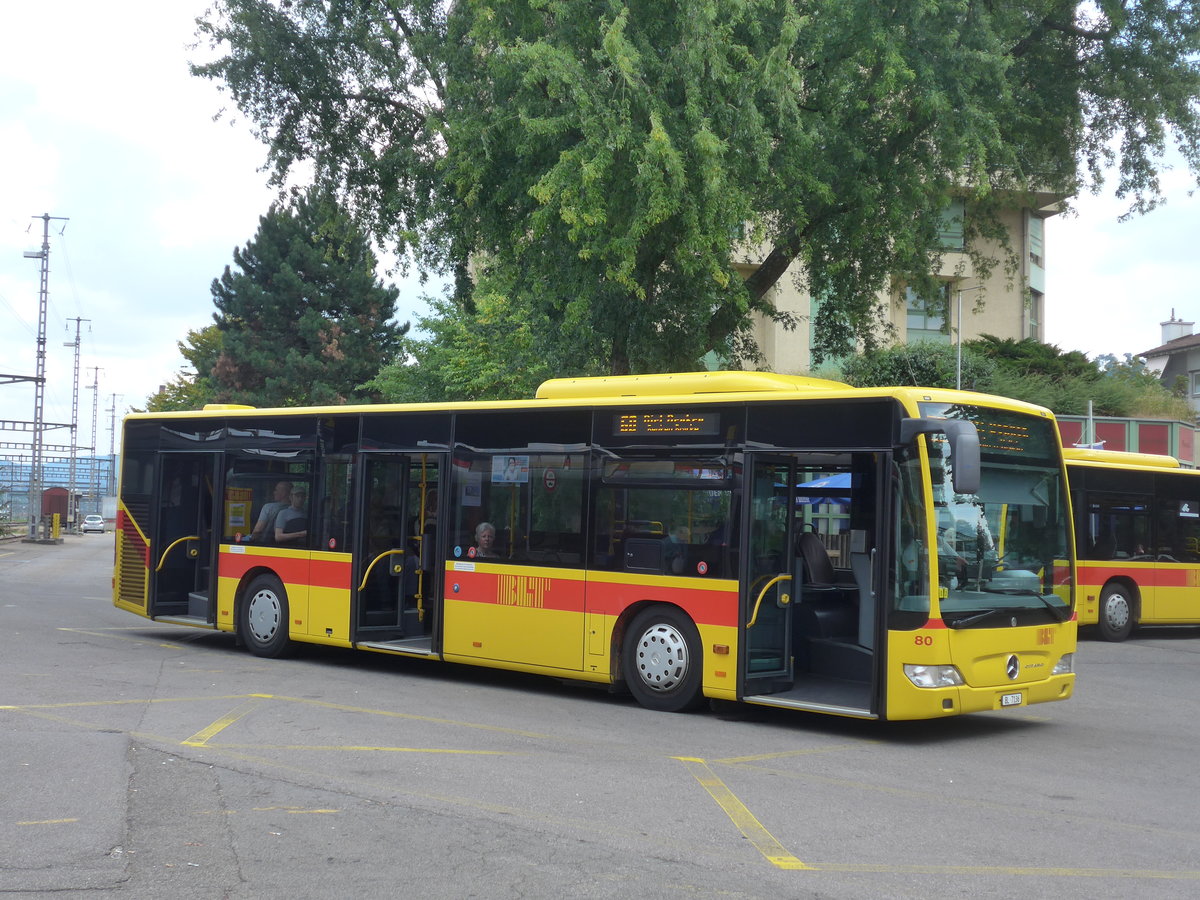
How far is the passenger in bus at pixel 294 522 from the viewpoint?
14.8m

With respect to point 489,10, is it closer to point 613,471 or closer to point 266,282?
point 613,471

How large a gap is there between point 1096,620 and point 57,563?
3067 centimetres

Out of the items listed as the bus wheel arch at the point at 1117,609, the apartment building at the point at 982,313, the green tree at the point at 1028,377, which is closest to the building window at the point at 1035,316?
the apartment building at the point at 982,313

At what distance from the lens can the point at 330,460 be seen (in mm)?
14539

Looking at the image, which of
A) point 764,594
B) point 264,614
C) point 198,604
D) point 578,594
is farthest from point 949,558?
point 198,604

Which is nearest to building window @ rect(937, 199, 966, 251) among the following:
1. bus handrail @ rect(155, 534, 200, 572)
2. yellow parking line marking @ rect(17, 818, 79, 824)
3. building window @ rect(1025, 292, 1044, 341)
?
bus handrail @ rect(155, 534, 200, 572)

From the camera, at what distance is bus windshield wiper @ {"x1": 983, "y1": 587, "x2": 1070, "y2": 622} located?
33.7 feet

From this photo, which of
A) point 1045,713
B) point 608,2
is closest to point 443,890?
point 1045,713

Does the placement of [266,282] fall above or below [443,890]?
above

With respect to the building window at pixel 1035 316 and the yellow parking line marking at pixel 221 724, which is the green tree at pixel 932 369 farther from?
the yellow parking line marking at pixel 221 724

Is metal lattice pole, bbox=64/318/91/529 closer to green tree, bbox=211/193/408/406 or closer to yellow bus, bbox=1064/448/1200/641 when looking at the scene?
green tree, bbox=211/193/408/406

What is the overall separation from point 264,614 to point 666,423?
6287mm

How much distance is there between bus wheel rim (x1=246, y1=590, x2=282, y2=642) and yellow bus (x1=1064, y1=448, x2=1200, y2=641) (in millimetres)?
12148

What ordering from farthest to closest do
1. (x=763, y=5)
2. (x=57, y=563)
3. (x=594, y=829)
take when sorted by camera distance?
(x=57, y=563) → (x=763, y=5) → (x=594, y=829)
